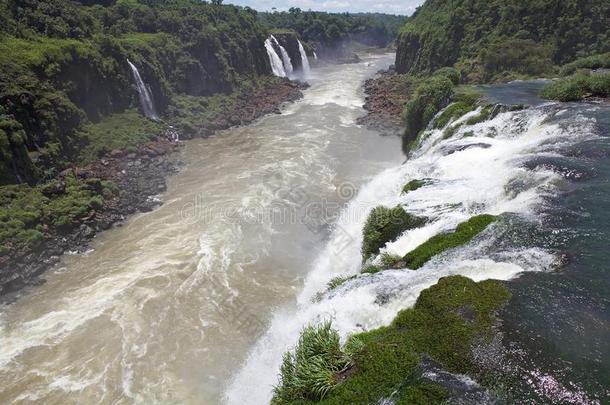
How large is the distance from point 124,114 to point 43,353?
30490 millimetres

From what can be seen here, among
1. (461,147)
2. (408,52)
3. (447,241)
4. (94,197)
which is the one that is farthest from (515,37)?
(94,197)

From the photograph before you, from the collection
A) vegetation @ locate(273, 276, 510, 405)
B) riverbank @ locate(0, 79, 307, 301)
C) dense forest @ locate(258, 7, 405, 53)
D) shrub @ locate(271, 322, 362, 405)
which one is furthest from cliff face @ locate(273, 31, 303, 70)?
shrub @ locate(271, 322, 362, 405)

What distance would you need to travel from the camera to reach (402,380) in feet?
30.6

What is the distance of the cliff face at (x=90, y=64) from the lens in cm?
3095

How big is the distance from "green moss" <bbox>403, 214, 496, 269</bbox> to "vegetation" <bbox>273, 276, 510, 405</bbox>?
2.31m

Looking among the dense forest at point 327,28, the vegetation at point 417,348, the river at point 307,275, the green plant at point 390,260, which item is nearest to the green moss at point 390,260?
the green plant at point 390,260

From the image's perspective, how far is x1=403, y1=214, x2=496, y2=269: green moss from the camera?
1402 centimetres

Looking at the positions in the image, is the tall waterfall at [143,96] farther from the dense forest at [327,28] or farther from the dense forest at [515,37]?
the dense forest at [327,28]

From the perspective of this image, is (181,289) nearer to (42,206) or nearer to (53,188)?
(42,206)

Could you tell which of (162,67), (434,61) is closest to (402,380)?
(162,67)

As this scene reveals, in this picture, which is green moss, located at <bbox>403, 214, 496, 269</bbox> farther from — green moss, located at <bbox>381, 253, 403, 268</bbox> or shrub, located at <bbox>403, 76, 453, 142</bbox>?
shrub, located at <bbox>403, 76, 453, 142</bbox>

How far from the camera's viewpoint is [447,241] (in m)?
14.3

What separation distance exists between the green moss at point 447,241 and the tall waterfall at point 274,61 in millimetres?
67546

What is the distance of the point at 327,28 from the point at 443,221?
117636 mm
